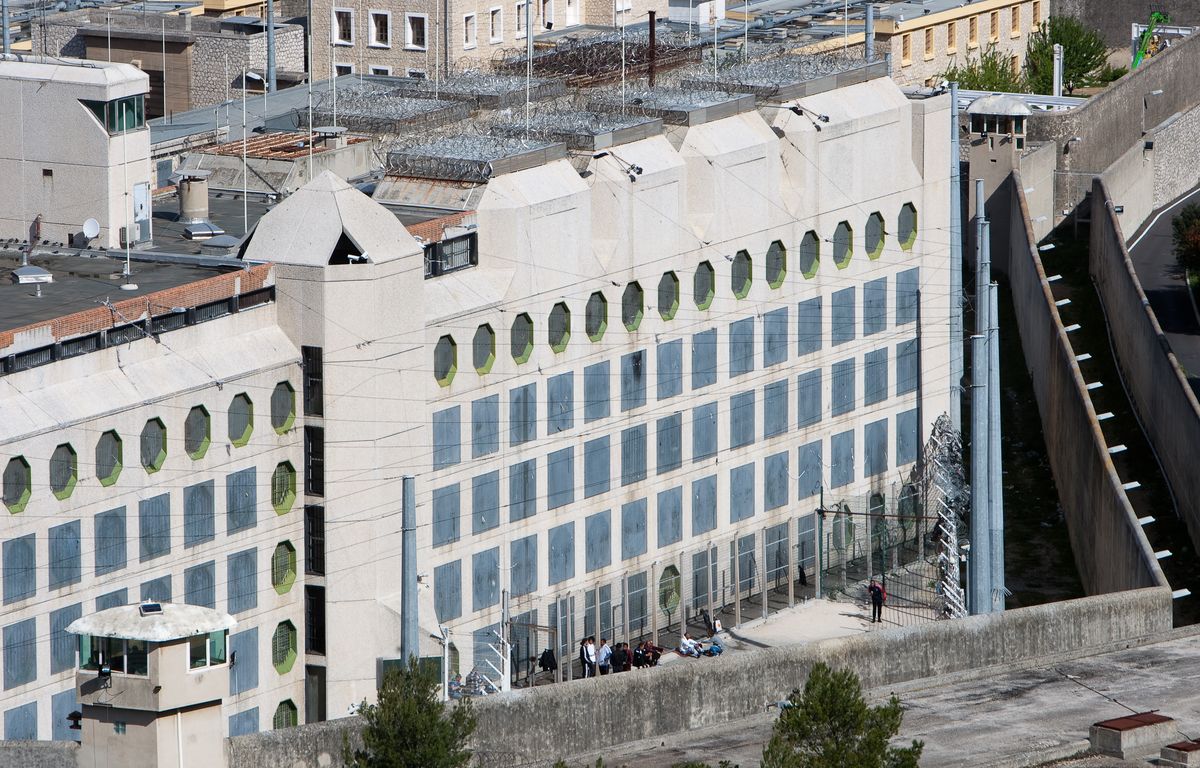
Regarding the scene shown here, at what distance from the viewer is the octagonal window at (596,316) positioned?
208ft

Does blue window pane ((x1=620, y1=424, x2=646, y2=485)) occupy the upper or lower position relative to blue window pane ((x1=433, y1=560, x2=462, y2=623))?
upper

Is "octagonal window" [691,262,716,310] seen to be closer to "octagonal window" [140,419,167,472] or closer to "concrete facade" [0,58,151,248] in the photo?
"concrete facade" [0,58,151,248]

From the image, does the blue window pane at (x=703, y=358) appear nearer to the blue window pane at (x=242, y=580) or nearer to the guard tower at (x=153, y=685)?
the blue window pane at (x=242, y=580)

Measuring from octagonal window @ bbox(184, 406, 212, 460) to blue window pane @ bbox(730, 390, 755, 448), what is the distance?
60.4 feet

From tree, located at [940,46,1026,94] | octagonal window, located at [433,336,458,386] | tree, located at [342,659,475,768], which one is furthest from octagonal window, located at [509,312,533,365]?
tree, located at [940,46,1026,94]

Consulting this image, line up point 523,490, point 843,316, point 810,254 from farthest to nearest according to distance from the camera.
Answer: point 843,316, point 810,254, point 523,490

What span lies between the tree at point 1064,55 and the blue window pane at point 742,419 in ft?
181

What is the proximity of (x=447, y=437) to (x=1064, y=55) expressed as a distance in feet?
224

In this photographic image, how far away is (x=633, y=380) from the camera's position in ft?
213

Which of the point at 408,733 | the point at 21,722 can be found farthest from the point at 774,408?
the point at 408,733

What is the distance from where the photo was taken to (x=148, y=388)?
170 feet

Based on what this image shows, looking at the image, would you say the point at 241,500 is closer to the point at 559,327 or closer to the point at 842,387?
the point at 559,327

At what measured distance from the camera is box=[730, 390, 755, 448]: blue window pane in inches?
2687

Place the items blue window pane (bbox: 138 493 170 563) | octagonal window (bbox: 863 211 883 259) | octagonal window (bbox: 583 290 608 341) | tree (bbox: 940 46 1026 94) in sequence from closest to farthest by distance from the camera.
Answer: blue window pane (bbox: 138 493 170 563) → octagonal window (bbox: 583 290 608 341) → octagonal window (bbox: 863 211 883 259) → tree (bbox: 940 46 1026 94)
